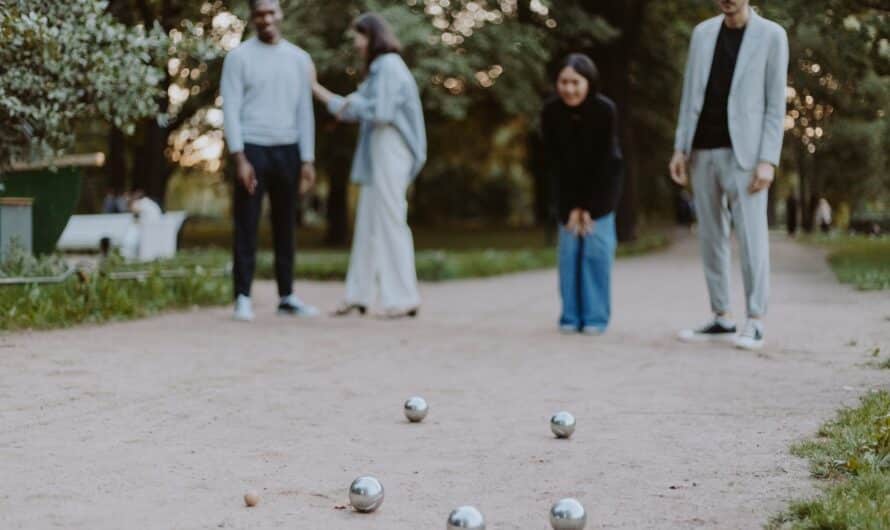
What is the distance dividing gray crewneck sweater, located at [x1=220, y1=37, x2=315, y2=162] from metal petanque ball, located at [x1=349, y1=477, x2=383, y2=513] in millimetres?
6014

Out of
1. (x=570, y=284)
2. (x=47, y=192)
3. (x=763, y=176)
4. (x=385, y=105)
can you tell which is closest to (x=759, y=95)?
(x=763, y=176)

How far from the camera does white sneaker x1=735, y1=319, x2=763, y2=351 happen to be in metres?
7.80

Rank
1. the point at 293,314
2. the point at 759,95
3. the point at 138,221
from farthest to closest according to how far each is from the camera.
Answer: the point at 138,221, the point at 293,314, the point at 759,95

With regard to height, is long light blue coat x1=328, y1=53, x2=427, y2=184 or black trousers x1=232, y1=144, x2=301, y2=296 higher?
long light blue coat x1=328, y1=53, x2=427, y2=184

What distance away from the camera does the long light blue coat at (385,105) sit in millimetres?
9547

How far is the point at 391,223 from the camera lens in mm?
9742

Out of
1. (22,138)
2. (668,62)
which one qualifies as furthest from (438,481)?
(668,62)

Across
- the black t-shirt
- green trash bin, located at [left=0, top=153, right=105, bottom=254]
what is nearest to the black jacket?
the black t-shirt

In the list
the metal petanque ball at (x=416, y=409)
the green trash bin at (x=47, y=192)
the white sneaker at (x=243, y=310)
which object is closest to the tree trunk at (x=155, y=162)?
the green trash bin at (x=47, y=192)

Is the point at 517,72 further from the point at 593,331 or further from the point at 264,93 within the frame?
the point at 593,331

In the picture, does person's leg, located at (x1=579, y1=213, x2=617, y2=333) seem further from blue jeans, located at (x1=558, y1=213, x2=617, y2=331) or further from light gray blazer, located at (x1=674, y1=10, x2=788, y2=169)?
light gray blazer, located at (x1=674, y1=10, x2=788, y2=169)

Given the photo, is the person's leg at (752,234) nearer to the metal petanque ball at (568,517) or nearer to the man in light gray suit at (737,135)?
the man in light gray suit at (737,135)

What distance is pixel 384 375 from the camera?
6566mm

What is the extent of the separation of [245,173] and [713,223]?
357 cm
